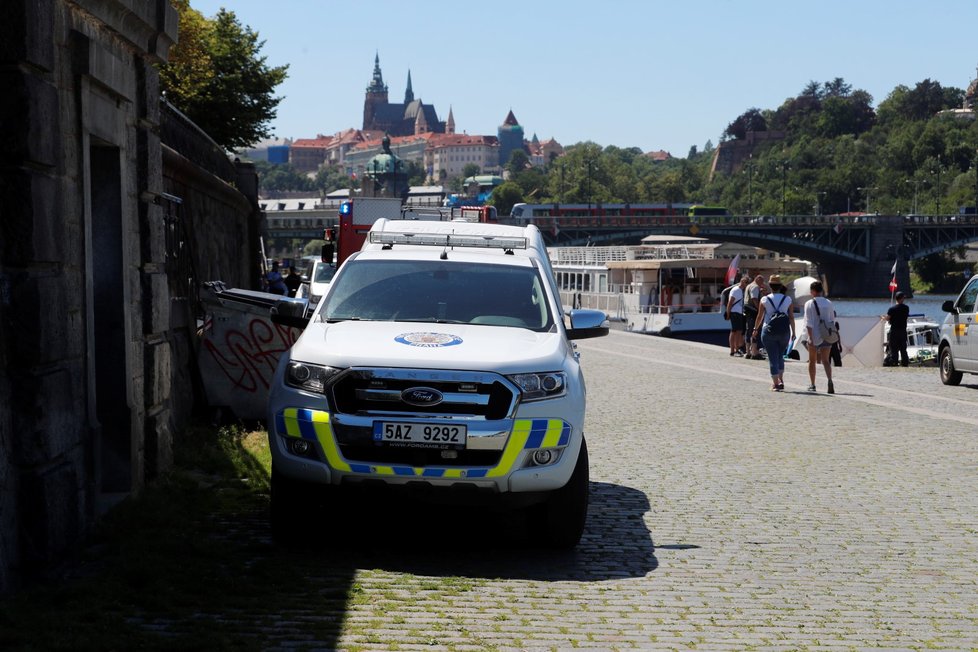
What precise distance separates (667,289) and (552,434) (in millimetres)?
52721

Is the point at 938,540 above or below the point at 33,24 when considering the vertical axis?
below

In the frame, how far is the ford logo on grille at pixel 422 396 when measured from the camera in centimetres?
692

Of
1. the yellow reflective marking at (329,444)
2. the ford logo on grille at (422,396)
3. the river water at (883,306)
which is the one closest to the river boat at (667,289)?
the river water at (883,306)

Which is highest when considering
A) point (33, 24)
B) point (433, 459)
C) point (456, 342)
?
point (33, 24)

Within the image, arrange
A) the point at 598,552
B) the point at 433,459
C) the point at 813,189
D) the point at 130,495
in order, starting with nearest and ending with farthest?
1. the point at 433,459
2. the point at 598,552
3. the point at 130,495
4. the point at 813,189

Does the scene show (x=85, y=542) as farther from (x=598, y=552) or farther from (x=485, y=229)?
(x=485, y=229)

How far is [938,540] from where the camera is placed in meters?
7.83

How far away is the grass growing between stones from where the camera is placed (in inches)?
210

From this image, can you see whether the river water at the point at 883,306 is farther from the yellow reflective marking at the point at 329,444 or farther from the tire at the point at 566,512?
the yellow reflective marking at the point at 329,444

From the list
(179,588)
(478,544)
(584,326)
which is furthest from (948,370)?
(179,588)

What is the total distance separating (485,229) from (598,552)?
282cm

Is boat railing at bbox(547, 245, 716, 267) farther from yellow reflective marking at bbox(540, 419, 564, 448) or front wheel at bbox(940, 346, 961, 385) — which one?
yellow reflective marking at bbox(540, 419, 564, 448)

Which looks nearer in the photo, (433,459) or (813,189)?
(433,459)

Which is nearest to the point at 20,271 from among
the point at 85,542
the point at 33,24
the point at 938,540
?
the point at 33,24
